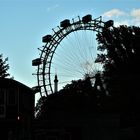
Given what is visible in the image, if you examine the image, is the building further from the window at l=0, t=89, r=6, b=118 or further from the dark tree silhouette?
the dark tree silhouette

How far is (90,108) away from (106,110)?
103 inches

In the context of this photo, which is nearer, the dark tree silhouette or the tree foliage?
A: the dark tree silhouette

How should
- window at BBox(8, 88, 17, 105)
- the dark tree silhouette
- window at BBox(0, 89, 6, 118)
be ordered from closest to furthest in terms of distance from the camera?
window at BBox(0, 89, 6, 118), window at BBox(8, 88, 17, 105), the dark tree silhouette

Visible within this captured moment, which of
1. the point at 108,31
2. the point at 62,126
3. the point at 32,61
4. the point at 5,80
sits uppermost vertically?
the point at 108,31

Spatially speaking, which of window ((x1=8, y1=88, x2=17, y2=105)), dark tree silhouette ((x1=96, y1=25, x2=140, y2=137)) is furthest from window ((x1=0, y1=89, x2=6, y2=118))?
dark tree silhouette ((x1=96, y1=25, x2=140, y2=137))

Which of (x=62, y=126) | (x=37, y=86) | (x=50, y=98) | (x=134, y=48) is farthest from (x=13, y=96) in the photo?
(x=134, y=48)

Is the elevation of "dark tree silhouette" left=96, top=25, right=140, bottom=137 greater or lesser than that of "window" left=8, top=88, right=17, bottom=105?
greater

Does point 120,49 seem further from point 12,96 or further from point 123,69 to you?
point 12,96

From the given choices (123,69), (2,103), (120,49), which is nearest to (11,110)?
(2,103)

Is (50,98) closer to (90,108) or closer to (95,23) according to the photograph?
(90,108)

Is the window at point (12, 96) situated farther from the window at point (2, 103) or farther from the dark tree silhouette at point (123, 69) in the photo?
the dark tree silhouette at point (123, 69)

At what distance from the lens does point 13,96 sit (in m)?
43.3

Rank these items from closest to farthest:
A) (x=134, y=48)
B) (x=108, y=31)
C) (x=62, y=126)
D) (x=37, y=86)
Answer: (x=62, y=126) < (x=37, y=86) < (x=108, y=31) < (x=134, y=48)

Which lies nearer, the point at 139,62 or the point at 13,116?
the point at 13,116
